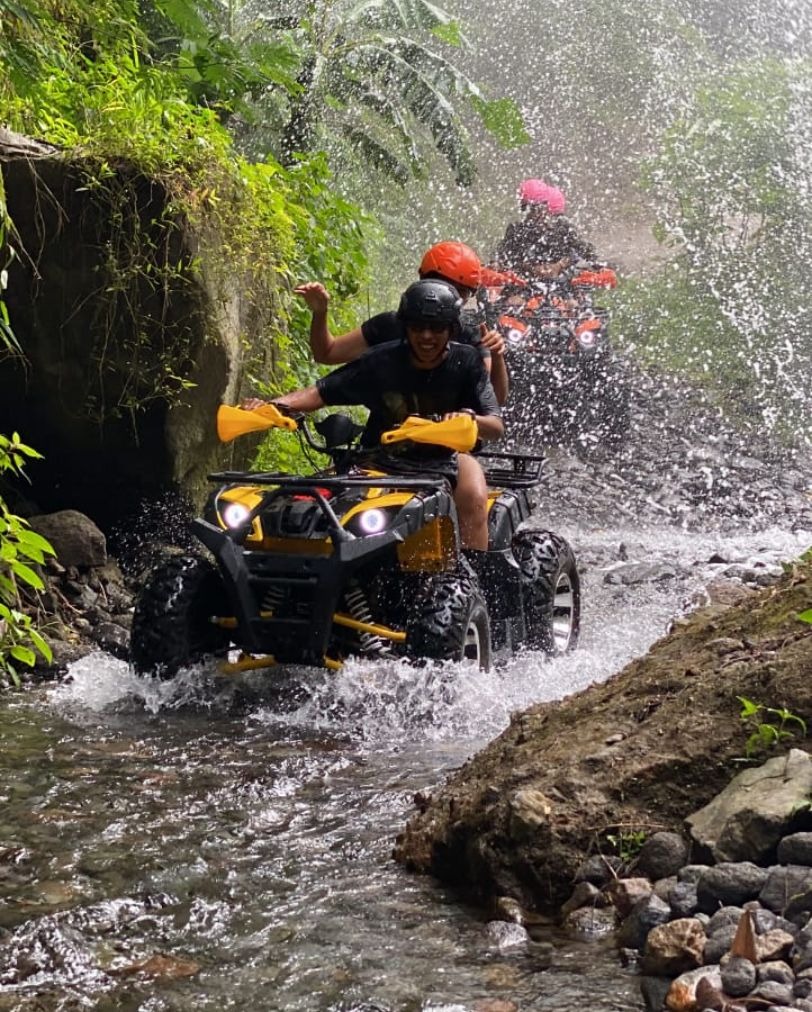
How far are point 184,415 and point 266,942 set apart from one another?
5.25 meters

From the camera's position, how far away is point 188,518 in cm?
848

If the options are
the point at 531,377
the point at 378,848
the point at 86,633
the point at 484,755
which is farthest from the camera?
the point at 531,377

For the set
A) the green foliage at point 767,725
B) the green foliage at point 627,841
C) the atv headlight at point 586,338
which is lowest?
the green foliage at point 627,841

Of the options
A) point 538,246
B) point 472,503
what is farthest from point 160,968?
point 538,246

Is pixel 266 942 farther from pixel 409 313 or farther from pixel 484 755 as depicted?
pixel 409 313

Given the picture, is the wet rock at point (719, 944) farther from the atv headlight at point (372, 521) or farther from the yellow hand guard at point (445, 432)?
the yellow hand guard at point (445, 432)

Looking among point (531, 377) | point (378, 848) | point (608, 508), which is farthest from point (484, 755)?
point (531, 377)

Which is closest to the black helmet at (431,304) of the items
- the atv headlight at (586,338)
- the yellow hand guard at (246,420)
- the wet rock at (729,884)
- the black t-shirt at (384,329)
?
the black t-shirt at (384,329)

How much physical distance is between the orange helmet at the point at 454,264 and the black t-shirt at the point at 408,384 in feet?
1.35

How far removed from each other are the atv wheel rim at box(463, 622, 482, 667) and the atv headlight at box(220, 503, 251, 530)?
1045 millimetres

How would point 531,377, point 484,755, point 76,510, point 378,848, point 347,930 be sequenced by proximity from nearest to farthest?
1. point 347,930
2. point 378,848
3. point 484,755
4. point 76,510
5. point 531,377

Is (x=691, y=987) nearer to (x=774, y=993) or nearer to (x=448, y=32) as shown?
(x=774, y=993)

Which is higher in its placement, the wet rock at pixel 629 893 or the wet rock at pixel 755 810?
the wet rock at pixel 755 810

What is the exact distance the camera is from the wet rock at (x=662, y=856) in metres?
3.32
